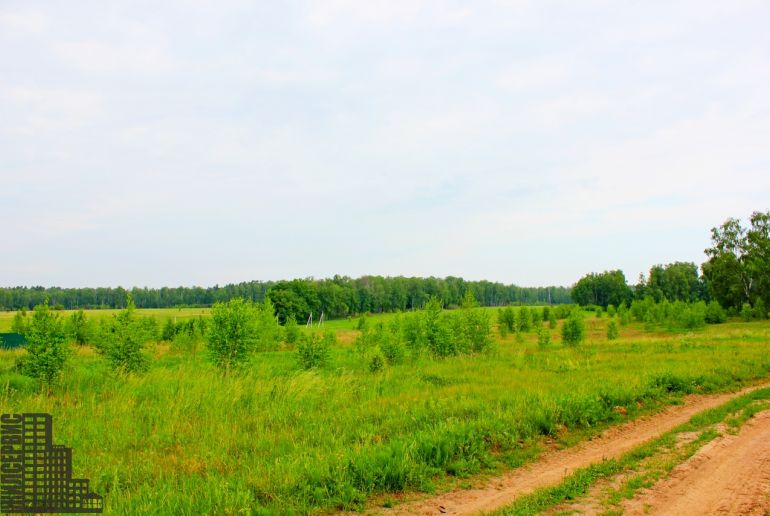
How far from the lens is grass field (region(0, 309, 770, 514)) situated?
5.58 meters

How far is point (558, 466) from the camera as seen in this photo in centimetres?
689

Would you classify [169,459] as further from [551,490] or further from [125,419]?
[551,490]

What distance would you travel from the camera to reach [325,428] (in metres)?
8.05

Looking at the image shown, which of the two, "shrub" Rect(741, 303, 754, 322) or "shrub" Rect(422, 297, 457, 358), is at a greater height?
"shrub" Rect(422, 297, 457, 358)

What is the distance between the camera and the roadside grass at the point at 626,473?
17.6 feet

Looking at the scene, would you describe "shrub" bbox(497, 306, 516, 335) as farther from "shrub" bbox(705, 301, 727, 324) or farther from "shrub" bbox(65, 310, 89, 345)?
"shrub" bbox(65, 310, 89, 345)

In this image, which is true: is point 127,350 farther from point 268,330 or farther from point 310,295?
point 310,295

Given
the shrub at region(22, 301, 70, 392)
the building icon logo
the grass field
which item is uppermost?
the shrub at region(22, 301, 70, 392)

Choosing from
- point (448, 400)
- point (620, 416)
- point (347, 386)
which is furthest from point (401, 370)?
point (620, 416)

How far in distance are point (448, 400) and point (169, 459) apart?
593 cm

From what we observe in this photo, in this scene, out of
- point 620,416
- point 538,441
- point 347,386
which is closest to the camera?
point 538,441

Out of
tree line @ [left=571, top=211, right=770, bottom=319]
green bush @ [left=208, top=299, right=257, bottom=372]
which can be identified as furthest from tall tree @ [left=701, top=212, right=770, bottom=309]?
green bush @ [left=208, top=299, right=257, bottom=372]

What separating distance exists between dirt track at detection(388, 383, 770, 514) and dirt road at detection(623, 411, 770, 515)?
2.9 inches

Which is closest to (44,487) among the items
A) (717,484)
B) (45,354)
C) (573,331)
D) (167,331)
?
(717,484)
